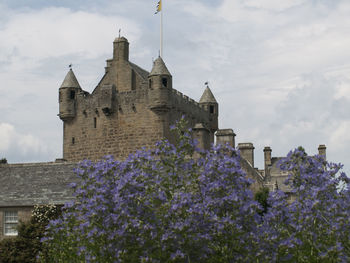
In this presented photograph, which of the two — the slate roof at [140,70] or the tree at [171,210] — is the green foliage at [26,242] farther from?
the slate roof at [140,70]

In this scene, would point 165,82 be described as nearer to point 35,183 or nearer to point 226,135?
point 226,135

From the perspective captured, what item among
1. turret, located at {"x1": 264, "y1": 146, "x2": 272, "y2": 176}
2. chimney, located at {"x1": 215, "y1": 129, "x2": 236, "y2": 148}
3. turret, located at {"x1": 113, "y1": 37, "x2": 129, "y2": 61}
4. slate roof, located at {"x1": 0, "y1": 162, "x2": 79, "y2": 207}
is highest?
turret, located at {"x1": 113, "y1": 37, "x2": 129, "y2": 61}

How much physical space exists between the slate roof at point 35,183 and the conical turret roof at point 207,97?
20749 mm

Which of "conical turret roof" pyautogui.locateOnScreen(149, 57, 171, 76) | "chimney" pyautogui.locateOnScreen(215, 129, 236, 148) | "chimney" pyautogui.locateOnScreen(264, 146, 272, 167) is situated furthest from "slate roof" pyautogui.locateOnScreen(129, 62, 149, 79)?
"chimney" pyautogui.locateOnScreen(264, 146, 272, 167)

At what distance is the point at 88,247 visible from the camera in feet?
41.5

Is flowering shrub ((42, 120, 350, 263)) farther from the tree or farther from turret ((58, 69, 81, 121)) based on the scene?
turret ((58, 69, 81, 121))

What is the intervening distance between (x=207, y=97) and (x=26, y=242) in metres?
27.4

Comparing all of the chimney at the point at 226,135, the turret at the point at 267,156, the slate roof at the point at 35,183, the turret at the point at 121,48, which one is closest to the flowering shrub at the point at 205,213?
the slate roof at the point at 35,183

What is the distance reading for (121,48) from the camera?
146 feet

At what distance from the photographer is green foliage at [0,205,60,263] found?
2656 cm

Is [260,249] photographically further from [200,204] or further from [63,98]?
[63,98]

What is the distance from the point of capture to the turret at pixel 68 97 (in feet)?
148

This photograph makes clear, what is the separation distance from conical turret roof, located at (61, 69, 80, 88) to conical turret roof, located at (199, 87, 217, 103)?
36.8 feet

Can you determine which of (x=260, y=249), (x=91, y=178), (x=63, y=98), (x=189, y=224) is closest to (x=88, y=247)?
(x=91, y=178)
